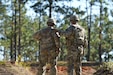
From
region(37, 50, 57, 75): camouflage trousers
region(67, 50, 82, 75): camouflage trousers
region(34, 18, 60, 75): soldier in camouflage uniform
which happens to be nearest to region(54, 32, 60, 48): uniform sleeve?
region(34, 18, 60, 75): soldier in camouflage uniform

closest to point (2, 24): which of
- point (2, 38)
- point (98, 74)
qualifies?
point (2, 38)

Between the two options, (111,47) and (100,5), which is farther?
(111,47)

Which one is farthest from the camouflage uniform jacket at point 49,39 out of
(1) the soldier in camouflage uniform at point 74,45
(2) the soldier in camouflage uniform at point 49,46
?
(1) the soldier in camouflage uniform at point 74,45

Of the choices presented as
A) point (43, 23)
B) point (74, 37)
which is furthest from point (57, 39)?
point (43, 23)

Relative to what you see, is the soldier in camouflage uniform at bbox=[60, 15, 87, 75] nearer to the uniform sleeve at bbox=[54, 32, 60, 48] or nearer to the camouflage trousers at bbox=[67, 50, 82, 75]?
the camouflage trousers at bbox=[67, 50, 82, 75]

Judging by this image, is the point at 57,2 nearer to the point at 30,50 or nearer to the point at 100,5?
the point at 100,5

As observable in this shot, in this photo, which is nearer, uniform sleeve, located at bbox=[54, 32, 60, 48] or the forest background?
uniform sleeve, located at bbox=[54, 32, 60, 48]

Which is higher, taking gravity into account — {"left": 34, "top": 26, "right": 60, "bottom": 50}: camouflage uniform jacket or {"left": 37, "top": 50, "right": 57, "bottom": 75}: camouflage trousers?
{"left": 34, "top": 26, "right": 60, "bottom": 50}: camouflage uniform jacket

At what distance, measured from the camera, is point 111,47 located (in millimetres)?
47219

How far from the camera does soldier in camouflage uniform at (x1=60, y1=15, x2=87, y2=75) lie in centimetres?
1233

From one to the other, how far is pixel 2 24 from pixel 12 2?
5.16 meters

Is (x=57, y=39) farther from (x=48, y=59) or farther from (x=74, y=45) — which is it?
(x=48, y=59)

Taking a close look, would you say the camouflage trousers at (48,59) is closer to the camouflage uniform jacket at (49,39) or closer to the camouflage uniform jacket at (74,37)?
the camouflage uniform jacket at (49,39)

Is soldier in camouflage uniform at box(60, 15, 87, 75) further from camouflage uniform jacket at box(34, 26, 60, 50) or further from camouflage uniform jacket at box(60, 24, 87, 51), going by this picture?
camouflage uniform jacket at box(34, 26, 60, 50)
